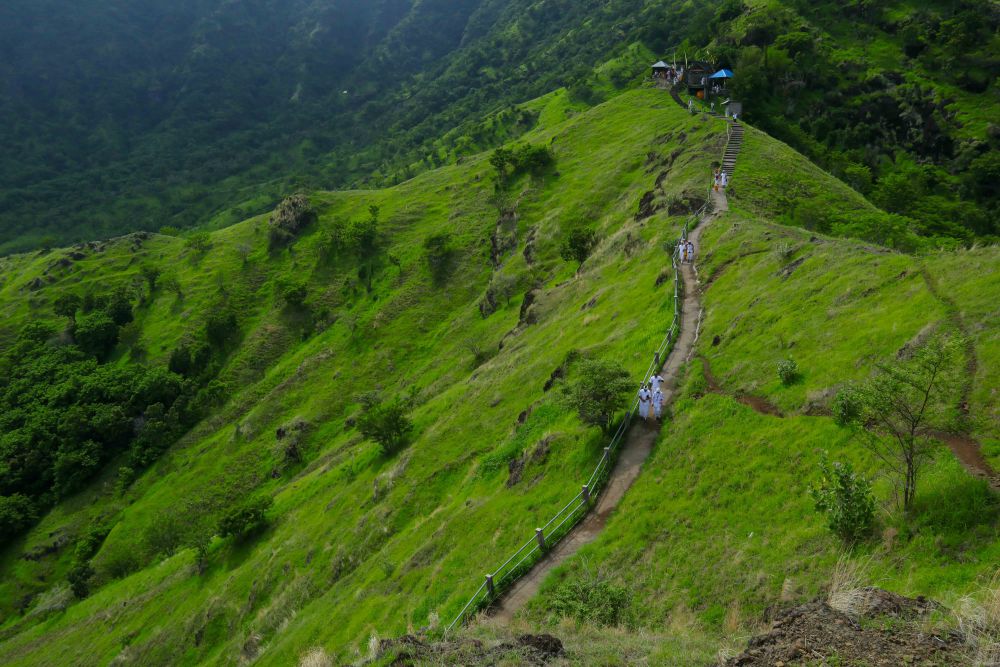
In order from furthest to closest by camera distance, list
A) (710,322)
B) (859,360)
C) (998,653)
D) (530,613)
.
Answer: (710,322)
(859,360)
(530,613)
(998,653)

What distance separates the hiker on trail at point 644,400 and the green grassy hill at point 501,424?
5.54ft

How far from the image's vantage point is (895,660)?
1001 centimetres

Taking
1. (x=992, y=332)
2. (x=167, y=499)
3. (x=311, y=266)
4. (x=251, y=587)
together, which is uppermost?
(x=992, y=332)

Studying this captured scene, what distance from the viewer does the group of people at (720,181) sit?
5881 cm

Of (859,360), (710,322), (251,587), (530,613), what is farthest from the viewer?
(251,587)

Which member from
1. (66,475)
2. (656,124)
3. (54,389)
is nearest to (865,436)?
(656,124)

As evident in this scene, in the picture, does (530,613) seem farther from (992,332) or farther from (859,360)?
(992,332)

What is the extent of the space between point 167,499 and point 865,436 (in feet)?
344

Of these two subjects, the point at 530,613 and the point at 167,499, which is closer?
the point at 530,613

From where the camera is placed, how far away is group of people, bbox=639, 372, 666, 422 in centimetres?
2723

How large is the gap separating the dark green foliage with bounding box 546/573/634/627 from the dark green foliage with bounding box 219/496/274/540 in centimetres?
5525

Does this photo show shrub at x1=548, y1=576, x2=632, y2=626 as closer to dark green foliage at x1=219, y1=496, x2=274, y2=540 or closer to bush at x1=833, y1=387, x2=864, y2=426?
bush at x1=833, y1=387, x2=864, y2=426

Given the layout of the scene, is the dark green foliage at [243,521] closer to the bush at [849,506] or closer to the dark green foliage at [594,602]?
the dark green foliage at [594,602]

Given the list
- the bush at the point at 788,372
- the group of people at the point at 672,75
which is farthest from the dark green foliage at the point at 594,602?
the group of people at the point at 672,75
